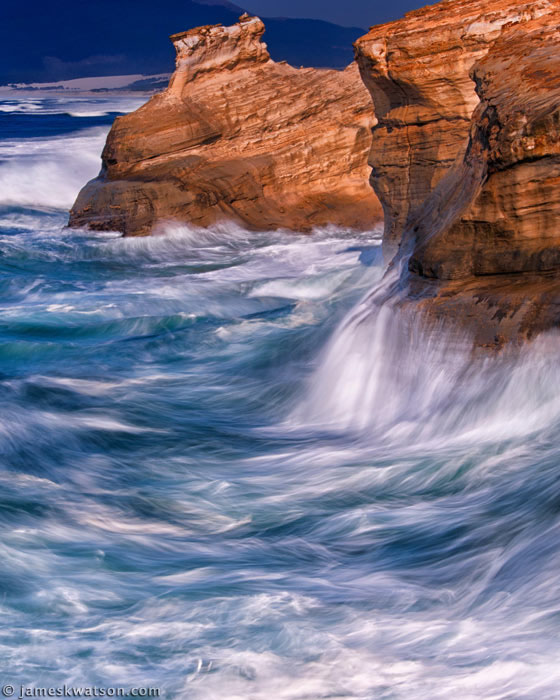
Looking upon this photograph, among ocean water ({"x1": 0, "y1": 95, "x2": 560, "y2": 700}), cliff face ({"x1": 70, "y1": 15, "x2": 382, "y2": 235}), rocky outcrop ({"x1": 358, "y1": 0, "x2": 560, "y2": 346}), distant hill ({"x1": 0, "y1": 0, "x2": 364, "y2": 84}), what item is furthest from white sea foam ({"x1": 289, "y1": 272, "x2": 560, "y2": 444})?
distant hill ({"x1": 0, "y1": 0, "x2": 364, "y2": 84})

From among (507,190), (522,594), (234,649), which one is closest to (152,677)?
(234,649)

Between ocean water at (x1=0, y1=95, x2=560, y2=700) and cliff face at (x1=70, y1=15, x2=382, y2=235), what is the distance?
5164 mm

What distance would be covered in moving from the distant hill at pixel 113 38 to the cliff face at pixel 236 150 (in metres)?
89.1

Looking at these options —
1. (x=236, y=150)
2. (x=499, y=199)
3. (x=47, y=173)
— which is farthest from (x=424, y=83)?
(x=47, y=173)

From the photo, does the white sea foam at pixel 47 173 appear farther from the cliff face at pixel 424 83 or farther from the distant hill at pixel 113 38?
the distant hill at pixel 113 38

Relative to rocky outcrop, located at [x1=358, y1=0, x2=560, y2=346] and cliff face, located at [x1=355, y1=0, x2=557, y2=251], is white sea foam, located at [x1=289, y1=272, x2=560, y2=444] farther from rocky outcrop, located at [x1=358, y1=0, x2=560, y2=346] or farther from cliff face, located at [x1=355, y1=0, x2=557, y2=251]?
cliff face, located at [x1=355, y1=0, x2=557, y2=251]

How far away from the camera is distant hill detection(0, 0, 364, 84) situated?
352 feet

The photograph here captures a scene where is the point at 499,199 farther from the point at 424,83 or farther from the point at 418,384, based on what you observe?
the point at 424,83

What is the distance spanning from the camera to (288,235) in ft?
49.1

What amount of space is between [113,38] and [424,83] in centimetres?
11571

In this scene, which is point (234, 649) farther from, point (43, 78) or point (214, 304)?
point (43, 78)

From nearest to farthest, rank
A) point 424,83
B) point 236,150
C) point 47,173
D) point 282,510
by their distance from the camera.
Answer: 1. point 282,510
2. point 424,83
3. point 236,150
4. point 47,173

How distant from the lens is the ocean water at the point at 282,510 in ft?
10.9

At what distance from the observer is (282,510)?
5.16 metres
